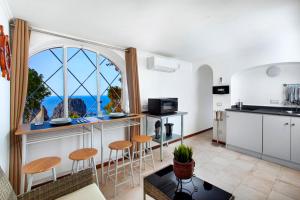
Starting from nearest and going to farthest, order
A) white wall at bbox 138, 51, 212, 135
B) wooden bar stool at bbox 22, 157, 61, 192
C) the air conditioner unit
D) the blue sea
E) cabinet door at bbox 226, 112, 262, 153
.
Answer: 1. wooden bar stool at bbox 22, 157, 61, 192
2. the blue sea
3. cabinet door at bbox 226, 112, 262, 153
4. the air conditioner unit
5. white wall at bbox 138, 51, 212, 135

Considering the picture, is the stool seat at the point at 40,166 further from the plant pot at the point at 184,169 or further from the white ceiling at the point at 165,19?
the white ceiling at the point at 165,19

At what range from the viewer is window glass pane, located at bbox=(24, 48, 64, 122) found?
229cm

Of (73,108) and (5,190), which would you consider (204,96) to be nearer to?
(73,108)

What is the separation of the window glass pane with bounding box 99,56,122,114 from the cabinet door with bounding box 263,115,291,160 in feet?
9.86

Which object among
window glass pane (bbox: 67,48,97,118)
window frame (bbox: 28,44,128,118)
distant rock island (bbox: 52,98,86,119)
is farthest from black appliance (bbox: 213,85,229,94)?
distant rock island (bbox: 52,98,86,119)

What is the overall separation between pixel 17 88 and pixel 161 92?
8.94 ft

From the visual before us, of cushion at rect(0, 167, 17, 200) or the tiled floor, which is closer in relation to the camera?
cushion at rect(0, 167, 17, 200)

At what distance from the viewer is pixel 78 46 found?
267 centimetres

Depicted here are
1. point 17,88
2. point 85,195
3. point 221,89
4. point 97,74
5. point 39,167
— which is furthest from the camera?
point 221,89

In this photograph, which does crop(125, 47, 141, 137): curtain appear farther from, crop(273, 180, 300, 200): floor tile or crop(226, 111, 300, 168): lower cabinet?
crop(273, 180, 300, 200): floor tile

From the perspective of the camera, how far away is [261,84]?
3.40 meters

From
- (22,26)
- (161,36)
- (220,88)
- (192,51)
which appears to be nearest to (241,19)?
(161,36)

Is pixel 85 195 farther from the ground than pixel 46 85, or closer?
closer

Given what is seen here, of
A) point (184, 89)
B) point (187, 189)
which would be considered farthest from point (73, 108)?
point (184, 89)
